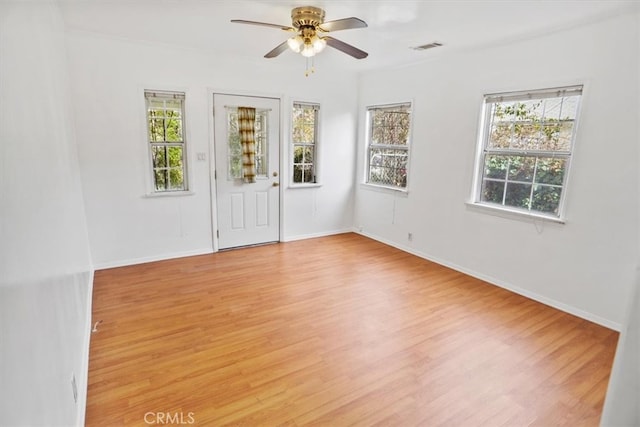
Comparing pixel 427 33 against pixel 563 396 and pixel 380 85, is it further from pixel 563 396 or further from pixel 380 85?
pixel 563 396

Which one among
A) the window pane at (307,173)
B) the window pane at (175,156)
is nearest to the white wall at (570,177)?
the window pane at (307,173)

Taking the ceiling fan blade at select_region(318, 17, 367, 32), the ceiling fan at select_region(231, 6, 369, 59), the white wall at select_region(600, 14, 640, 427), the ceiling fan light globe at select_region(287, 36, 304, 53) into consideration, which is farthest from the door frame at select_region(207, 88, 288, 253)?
the white wall at select_region(600, 14, 640, 427)

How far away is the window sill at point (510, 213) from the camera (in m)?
3.31

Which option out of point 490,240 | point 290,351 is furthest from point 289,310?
point 490,240

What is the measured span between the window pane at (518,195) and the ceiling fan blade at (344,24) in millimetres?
2287

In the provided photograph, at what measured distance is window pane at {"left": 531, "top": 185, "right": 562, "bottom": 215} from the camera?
331 cm

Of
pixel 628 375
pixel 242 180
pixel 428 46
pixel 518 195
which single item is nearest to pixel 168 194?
pixel 242 180

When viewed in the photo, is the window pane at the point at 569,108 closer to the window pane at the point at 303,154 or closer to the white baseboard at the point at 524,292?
the white baseboard at the point at 524,292

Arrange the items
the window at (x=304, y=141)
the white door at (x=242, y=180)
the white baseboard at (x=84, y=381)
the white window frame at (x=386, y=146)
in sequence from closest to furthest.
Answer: the white baseboard at (x=84, y=381) → the white door at (x=242, y=180) → the white window frame at (x=386, y=146) → the window at (x=304, y=141)

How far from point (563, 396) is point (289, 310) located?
204 centimetres

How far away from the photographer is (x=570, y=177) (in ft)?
10.3

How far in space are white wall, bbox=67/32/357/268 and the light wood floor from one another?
21.0 inches

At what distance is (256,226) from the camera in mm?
5016

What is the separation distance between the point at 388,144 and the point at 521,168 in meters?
2.00
